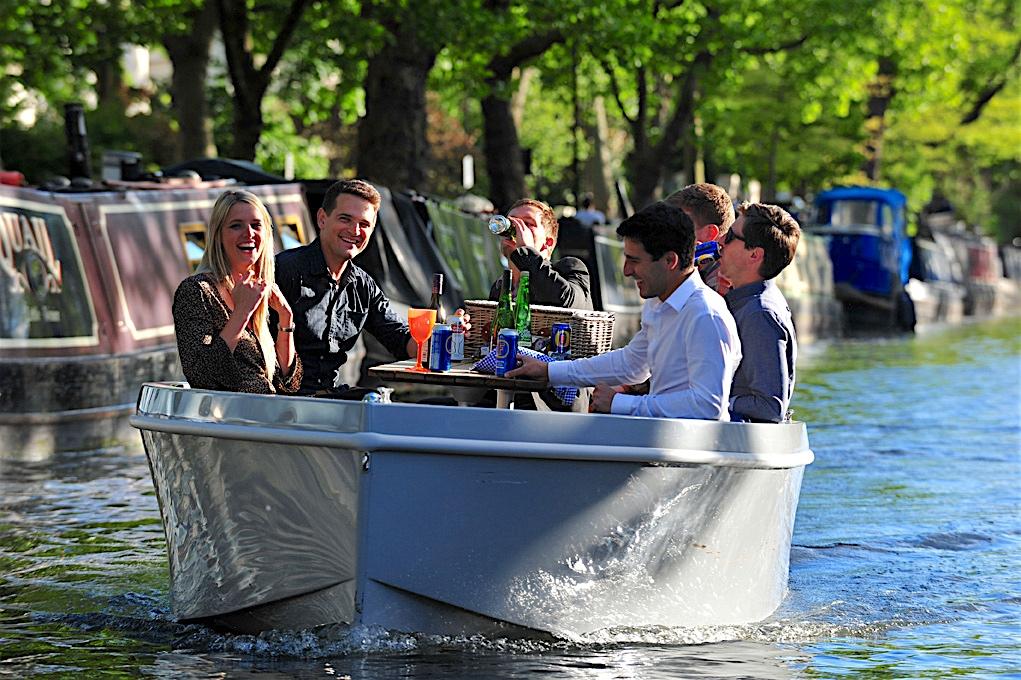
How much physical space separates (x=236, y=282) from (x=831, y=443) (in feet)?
31.8

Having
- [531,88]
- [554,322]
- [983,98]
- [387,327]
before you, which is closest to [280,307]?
[387,327]

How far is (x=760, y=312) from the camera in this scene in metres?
7.79

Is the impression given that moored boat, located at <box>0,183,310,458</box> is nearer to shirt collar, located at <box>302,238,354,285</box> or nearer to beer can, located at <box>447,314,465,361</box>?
shirt collar, located at <box>302,238,354,285</box>

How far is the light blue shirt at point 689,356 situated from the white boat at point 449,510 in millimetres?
142

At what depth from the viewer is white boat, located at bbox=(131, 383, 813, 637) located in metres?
6.84

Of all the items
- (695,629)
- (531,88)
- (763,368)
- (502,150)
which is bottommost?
(695,629)

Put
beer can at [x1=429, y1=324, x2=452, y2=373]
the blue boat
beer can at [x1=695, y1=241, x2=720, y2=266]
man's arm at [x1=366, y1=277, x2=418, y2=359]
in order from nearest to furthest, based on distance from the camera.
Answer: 1. beer can at [x1=429, y1=324, x2=452, y2=373]
2. beer can at [x1=695, y1=241, x2=720, y2=266]
3. man's arm at [x1=366, y1=277, x2=418, y2=359]
4. the blue boat

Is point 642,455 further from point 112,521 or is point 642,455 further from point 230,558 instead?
point 112,521

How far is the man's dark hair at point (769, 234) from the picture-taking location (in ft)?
25.7

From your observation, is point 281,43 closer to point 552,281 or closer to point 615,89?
point 552,281

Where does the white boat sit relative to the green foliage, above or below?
below

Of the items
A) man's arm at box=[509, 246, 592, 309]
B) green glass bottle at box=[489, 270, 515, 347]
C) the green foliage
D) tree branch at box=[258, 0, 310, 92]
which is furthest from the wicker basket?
the green foliage

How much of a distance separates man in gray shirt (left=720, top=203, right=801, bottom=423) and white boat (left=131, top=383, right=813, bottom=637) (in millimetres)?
241

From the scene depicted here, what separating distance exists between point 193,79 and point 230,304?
20.0 meters
